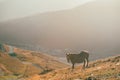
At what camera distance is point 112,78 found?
1273 inches

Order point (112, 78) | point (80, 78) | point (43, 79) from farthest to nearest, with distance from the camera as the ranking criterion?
point (43, 79) → point (80, 78) → point (112, 78)

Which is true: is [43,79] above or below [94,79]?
below

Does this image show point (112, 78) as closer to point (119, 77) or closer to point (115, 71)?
point (119, 77)

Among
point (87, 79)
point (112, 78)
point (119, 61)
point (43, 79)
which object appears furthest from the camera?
point (43, 79)

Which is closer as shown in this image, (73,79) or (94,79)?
(94,79)

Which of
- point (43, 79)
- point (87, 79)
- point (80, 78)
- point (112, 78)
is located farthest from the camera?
point (43, 79)

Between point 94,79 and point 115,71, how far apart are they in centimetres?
344

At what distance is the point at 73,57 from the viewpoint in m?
51.0

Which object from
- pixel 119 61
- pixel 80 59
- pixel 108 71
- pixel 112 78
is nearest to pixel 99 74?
pixel 108 71

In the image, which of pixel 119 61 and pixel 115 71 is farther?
pixel 119 61

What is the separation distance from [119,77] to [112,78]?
0.76 meters

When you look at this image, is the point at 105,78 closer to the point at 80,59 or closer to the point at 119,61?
the point at 119,61

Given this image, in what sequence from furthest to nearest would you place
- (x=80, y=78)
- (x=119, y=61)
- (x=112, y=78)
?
(x=119, y=61), (x=80, y=78), (x=112, y=78)

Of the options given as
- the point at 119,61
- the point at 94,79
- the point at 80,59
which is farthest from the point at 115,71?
the point at 80,59
